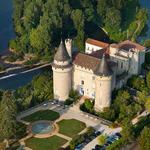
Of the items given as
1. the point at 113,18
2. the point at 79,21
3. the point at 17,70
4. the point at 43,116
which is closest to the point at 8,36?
the point at 79,21

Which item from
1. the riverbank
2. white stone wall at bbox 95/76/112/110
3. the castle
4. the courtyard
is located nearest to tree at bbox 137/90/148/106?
the castle

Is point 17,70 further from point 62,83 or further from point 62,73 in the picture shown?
point 62,73

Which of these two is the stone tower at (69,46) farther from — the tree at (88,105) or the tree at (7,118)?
the tree at (7,118)

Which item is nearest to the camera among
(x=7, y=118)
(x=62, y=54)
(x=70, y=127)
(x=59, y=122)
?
(x=7, y=118)

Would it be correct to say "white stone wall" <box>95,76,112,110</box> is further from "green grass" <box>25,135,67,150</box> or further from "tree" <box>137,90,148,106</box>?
"green grass" <box>25,135,67,150</box>

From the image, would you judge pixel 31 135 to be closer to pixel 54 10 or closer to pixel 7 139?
pixel 7 139

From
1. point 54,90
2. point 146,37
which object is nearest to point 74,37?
point 146,37
